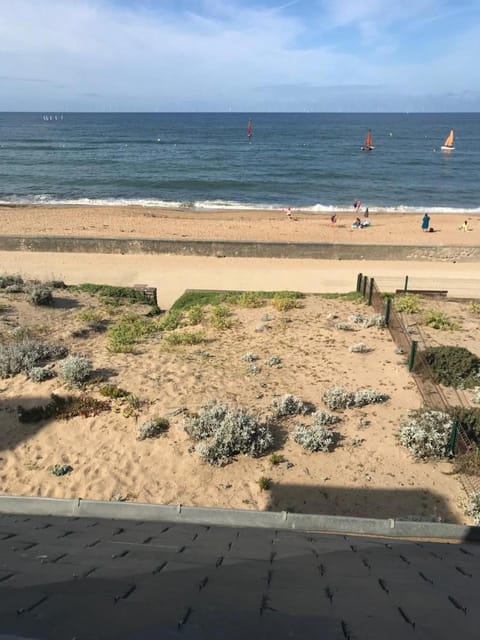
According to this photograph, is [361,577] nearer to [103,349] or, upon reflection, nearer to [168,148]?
[103,349]

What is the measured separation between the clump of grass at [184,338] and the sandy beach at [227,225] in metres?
12.1

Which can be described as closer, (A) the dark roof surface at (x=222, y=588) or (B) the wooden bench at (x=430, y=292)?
(A) the dark roof surface at (x=222, y=588)

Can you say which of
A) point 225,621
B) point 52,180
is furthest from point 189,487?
point 52,180

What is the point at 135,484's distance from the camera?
24.0ft

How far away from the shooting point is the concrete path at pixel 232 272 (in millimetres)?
17906

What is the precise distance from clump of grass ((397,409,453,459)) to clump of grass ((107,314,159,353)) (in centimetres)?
645

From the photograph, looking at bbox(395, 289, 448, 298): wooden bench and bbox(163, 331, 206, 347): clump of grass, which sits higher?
bbox(395, 289, 448, 298): wooden bench

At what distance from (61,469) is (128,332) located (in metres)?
5.63

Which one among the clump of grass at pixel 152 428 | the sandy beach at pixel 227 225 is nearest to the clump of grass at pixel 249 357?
the clump of grass at pixel 152 428

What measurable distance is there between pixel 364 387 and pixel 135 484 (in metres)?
5.09

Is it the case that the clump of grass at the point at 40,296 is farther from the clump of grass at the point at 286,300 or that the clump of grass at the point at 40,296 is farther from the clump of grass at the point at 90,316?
the clump of grass at the point at 286,300

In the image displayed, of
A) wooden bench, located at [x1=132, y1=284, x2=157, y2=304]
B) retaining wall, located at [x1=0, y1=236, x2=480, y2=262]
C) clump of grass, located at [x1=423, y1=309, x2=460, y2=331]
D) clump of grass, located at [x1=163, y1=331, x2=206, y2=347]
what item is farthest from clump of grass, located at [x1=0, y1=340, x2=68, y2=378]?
retaining wall, located at [x1=0, y1=236, x2=480, y2=262]

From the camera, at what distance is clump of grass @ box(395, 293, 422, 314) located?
14.5 metres

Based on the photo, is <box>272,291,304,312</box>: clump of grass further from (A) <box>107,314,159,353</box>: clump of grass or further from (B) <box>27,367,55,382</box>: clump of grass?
(B) <box>27,367,55,382</box>: clump of grass
